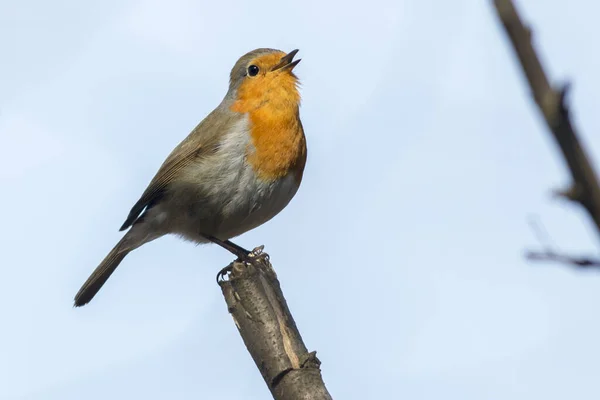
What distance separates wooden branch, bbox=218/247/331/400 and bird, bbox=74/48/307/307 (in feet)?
7.02

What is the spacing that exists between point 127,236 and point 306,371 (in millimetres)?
4055

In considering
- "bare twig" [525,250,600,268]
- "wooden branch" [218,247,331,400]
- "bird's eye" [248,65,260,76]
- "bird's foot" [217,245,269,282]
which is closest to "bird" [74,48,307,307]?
"bird's eye" [248,65,260,76]

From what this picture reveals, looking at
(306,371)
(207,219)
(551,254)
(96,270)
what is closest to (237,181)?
(207,219)

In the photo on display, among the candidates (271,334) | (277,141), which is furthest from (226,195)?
(271,334)

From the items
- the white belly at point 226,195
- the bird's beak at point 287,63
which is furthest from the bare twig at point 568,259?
the bird's beak at point 287,63

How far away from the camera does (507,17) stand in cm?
90

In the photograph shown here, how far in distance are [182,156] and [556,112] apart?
21.2 ft

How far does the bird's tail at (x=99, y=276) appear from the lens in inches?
304

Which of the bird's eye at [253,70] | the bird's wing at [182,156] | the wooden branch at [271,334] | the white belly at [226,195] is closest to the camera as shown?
the wooden branch at [271,334]

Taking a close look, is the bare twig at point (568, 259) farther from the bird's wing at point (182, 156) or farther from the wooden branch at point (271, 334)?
the bird's wing at point (182, 156)

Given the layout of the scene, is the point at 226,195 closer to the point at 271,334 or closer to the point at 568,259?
the point at 271,334

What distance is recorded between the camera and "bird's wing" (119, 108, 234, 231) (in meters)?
7.09

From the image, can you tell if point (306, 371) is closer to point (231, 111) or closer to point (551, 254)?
point (551, 254)

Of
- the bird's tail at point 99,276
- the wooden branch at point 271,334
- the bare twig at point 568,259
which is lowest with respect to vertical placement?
the bare twig at point 568,259
